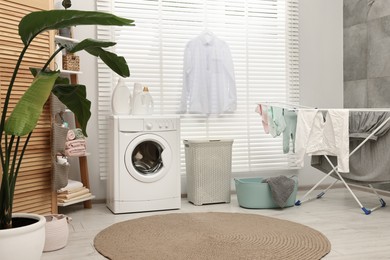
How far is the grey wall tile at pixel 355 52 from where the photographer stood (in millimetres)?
4379

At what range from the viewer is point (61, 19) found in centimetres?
180

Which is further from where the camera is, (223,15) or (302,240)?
(223,15)

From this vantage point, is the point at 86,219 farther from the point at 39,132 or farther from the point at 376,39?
the point at 376,39

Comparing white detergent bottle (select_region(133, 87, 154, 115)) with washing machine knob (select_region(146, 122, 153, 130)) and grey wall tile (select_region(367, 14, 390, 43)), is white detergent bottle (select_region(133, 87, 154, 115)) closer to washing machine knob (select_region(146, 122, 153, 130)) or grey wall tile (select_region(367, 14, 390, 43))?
washing machine knob (select_region(146, 122, 153, 130))

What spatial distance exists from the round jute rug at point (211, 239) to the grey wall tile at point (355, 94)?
1979 mm

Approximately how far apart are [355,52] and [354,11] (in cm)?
44

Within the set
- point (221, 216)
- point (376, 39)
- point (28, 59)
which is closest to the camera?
point (28, 59)

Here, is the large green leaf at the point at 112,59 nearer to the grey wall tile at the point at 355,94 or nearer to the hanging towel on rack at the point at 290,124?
the hanging towel on rack at the point at 290,124

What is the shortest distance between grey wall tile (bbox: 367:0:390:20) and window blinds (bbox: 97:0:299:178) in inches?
29.0

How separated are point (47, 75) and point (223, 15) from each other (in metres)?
2.73

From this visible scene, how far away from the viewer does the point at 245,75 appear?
4301 mm

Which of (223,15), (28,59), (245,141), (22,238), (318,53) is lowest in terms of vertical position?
(22,238)

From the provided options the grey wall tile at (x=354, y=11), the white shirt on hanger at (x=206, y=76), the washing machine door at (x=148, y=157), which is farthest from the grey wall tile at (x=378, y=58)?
the washing machine door at (x=148, y=157)

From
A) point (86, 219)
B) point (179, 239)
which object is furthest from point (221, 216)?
point (86, 219)
